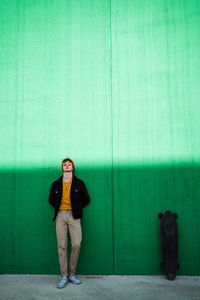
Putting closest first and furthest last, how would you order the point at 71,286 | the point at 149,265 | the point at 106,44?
the point at 71,286 < the point at 149,265 < the point at 106,44

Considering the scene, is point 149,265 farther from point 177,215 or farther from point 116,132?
point 116,132

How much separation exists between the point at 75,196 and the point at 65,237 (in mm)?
689

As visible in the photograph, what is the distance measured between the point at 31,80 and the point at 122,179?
2.68m

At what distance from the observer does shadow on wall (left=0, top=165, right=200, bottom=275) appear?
171 inches

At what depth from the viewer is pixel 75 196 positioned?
4.17 meters

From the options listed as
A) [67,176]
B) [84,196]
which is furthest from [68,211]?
[67,176]

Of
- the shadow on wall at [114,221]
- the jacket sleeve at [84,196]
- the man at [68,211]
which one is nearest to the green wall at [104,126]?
the shadow on wall at [114,221]

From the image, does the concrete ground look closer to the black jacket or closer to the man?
the man

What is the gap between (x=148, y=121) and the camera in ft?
15.3

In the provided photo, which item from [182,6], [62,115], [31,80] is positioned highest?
[182,6]

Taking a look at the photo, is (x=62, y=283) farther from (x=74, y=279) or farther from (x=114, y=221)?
(x=114, y=221)

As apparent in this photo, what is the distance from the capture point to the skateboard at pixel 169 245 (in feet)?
13.4

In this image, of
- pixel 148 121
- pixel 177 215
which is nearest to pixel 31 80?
pixel 148 121

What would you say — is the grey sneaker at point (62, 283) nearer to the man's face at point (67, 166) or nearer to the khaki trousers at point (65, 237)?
the khaki trousers at point (65, 237)
